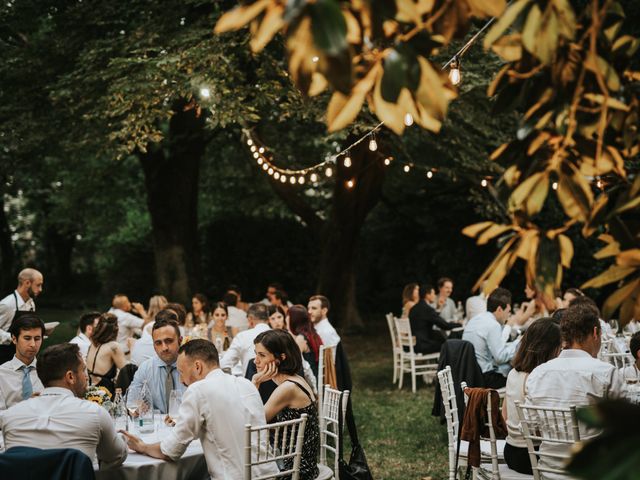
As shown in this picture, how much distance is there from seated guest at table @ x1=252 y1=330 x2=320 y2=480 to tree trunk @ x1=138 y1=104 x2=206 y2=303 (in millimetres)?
10890

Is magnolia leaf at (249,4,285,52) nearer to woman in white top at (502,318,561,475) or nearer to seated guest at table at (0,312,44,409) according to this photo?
woman in white top at (502,318,561,475)

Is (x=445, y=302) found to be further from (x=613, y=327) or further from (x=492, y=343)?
(x=492, y=343)

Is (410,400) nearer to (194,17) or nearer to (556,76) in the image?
(194,17)

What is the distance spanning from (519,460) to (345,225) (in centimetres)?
1184

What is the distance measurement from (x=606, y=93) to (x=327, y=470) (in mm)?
4006

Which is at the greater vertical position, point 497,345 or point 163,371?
point 497,345

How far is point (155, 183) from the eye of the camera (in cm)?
1570

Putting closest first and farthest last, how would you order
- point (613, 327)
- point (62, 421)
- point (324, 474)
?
point (62, 421), point (324, 474), point (613, 327)

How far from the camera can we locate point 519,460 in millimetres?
4973

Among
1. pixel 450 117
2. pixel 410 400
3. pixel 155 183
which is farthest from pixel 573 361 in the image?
pixel 155 183


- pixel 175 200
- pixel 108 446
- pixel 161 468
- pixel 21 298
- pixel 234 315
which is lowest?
pixel 161 468

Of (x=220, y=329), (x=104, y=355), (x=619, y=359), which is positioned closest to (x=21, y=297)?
(x=104, y=355)

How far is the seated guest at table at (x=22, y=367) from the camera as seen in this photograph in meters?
5.43

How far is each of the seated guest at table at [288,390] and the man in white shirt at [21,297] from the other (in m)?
4.26
